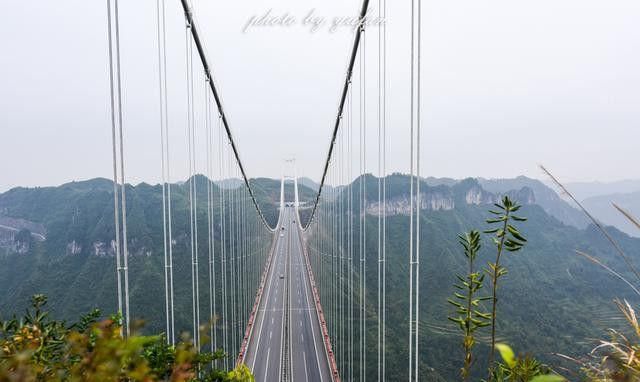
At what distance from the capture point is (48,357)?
244 cm

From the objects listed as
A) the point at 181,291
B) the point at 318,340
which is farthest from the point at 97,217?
the point at 318,340

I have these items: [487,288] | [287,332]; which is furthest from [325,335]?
[487,288]

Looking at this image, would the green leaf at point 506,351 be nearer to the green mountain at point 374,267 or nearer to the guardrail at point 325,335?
the green mountain at point 374,267

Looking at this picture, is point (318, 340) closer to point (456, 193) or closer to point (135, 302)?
point (135, 302)

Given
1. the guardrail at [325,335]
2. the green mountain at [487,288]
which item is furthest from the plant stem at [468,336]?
the guardrail at [325,335]

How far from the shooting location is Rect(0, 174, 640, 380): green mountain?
1171 inches

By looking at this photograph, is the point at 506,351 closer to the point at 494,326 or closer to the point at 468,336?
the point at 494,326

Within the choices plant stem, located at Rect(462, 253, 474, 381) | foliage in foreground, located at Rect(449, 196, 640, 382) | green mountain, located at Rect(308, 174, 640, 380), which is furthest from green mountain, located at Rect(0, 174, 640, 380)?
plant stem, located at Rect(462, 253, 474, 381)

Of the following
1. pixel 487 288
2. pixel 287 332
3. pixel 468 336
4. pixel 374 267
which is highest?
pixel 468 336

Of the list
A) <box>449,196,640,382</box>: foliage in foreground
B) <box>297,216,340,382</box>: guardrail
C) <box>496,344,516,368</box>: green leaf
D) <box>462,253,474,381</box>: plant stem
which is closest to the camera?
<box>496,344,516,368</box>: green leaf

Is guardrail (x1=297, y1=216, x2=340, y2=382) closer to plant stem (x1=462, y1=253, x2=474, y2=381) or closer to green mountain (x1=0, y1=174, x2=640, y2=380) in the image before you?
green mountain (x1=0, y1=174, x2=640, y2=380)

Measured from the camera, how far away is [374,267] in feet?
137

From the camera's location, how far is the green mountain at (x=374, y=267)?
2973 centimetres

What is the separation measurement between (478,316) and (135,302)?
2779 centimetres
